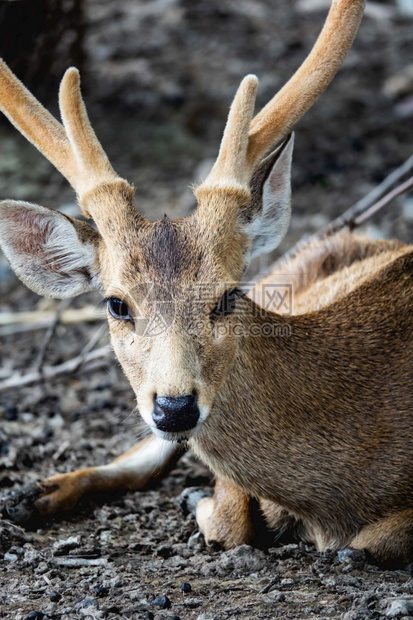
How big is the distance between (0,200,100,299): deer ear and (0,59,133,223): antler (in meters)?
0.13

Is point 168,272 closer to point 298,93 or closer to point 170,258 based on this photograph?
point 170,258

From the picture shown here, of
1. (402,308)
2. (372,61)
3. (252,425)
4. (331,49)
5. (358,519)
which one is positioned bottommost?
(358,519)

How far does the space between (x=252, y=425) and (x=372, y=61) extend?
293 inches

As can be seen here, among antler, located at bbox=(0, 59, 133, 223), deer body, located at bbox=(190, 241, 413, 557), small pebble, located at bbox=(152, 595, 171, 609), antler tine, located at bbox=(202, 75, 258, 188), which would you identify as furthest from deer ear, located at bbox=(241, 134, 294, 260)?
small pebble, located at bbox=(152, 595, 171, 609)

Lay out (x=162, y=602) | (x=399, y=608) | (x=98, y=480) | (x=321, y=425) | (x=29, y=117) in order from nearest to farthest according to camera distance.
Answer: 1. (x=399, y=608)
2. (x=162, y=602)
3. (x=321, y=425)
4. (x=29, y=117)
5. (x=98, y=480)

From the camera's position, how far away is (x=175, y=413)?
3.43 m

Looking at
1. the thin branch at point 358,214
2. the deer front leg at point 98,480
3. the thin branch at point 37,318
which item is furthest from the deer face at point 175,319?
the thin branch at point 37,318

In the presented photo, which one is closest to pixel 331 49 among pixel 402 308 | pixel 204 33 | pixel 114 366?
pixel 402 308

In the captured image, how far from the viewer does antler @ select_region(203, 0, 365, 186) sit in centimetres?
412

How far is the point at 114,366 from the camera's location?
22.2ft

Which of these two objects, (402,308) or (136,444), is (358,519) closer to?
(402,308)

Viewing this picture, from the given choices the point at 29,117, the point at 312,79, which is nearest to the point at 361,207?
the point at 312,79

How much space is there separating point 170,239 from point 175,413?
78cm

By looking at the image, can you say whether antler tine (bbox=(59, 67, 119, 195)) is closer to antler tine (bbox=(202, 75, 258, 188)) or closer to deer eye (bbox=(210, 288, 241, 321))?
antler tine (bbox=(202, 75, 258, 188))
